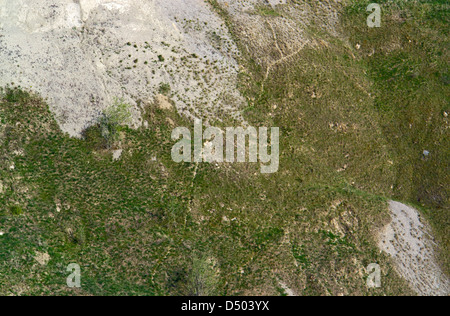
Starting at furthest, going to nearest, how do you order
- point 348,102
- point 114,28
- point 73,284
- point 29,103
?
1. point 348,102
2. point 114,28
3. point 29,103
4. point 73,284

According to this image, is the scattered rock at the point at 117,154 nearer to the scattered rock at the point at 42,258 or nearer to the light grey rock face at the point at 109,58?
the light grey rock face at the point at 109,58

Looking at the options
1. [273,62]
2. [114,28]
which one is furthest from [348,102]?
[114,28]

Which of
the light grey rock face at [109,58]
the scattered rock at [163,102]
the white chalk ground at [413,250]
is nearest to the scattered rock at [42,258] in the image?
the light grey rock face at [109,58]

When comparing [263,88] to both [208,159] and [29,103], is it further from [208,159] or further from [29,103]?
[29,103]

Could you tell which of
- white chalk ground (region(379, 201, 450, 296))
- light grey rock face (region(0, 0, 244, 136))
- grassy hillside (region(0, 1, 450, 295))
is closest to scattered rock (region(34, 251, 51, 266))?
grassy hillside (region(0, 1, 450, 295))
